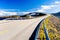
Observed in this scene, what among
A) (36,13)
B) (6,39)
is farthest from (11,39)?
(36,13)

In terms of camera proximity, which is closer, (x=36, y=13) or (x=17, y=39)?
(x=17, y=39)

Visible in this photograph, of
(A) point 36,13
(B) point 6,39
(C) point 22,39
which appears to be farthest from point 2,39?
(A) point 36,13

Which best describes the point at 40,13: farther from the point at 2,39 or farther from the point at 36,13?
the point at 2,39

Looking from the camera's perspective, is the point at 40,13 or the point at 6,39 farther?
the point at 40,13

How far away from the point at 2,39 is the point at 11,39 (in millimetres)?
677

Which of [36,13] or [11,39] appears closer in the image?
[11,39]

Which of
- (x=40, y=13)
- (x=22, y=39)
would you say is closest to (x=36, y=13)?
(x=40, y=13)

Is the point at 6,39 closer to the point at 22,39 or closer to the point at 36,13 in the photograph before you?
the point at 22,39

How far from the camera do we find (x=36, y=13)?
17525 cm

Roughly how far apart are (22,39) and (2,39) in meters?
1.57

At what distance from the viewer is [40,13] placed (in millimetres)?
181250

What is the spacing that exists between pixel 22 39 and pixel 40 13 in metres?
167

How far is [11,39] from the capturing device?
14523 millimetres

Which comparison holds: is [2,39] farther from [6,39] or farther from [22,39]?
[22,39]
